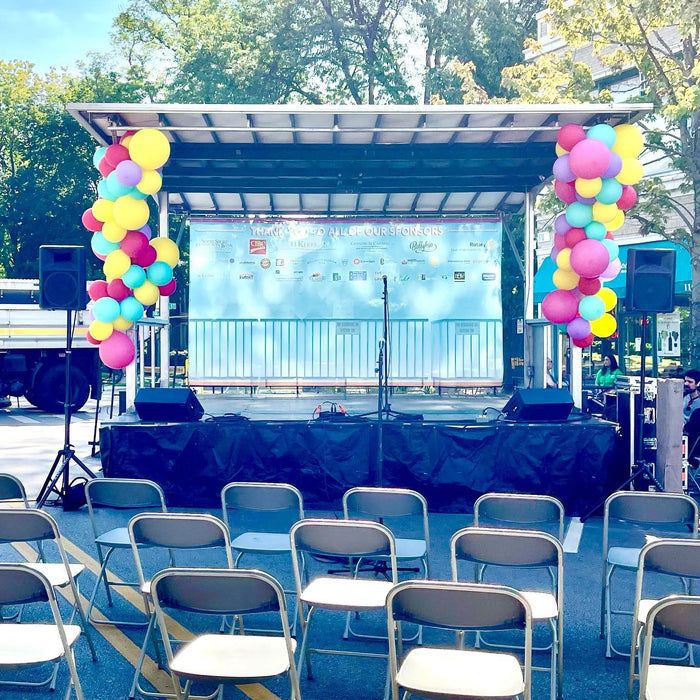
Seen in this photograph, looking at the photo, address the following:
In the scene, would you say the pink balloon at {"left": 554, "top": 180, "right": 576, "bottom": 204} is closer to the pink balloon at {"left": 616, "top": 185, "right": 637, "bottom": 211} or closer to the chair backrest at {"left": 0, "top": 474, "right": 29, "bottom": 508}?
the pink balloon at {"left": 616, "top": 185, "right": 637, "bottom": 211}

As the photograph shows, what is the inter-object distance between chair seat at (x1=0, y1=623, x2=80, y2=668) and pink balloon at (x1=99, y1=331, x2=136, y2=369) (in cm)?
509

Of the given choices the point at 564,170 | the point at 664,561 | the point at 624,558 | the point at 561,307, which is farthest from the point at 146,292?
the point at 664,561

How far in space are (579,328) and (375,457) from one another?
8.16 ft

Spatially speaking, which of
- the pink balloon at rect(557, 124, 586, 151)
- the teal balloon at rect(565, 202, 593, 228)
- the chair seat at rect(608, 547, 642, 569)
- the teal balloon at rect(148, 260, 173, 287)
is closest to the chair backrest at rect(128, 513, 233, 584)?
the chair seat at rect(608, 547, 642, 569)

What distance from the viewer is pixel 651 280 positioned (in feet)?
26.2

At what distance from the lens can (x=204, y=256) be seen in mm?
10750

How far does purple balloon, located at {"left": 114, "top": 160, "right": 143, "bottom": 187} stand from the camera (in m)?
7.94

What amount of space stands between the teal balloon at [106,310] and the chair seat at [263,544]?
13.1ft

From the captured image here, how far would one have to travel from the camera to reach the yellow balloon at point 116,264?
324 inches

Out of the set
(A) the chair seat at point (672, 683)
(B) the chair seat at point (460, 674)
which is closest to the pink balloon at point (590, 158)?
(A) the chair seat at point (672, 683)

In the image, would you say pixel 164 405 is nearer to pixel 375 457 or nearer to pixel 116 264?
pixel 116 264

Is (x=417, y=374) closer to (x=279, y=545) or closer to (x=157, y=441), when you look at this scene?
(x=157, y=441)

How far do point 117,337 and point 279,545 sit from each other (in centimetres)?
432

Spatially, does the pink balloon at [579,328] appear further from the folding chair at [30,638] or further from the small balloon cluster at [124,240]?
the folding chair at [30,638]
